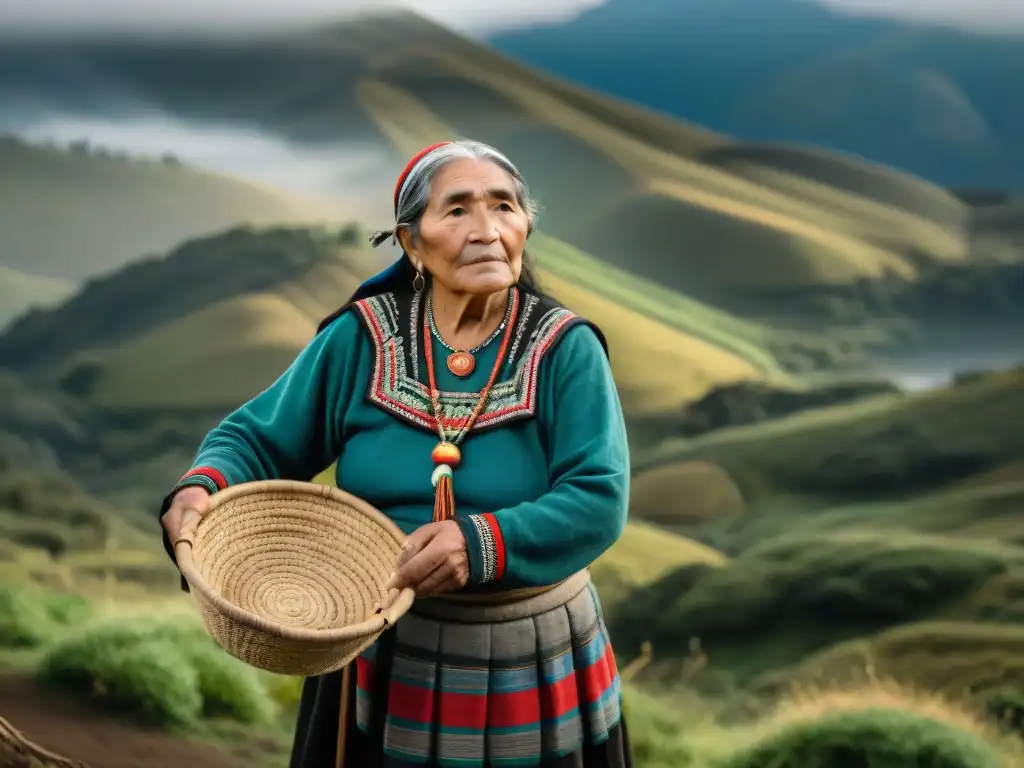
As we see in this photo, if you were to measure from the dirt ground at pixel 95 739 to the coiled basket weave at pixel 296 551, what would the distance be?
2.22m

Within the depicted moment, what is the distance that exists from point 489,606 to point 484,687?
0.14 metres

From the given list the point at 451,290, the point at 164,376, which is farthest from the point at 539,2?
the point at 451,290

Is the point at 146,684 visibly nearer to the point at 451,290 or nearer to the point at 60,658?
the point at 60,658

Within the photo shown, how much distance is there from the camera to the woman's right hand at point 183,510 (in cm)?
221

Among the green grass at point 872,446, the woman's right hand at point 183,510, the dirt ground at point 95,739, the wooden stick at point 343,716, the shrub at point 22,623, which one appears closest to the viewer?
the woman's right hand at point 183,510

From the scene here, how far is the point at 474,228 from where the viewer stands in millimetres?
2330

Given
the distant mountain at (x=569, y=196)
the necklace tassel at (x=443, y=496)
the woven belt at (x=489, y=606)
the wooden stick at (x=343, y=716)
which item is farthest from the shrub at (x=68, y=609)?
the necklace tassel at (x=443, y=496)

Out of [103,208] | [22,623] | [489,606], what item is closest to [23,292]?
[103,208]

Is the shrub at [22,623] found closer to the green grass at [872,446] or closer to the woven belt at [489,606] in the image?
the green grass at [872,446]

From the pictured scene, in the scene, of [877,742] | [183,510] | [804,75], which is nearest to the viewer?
[183,510]

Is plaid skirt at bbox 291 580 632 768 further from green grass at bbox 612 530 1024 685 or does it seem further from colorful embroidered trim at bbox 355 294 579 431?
green grass at bbox 612 530 1024 685

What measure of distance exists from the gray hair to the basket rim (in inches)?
18.8

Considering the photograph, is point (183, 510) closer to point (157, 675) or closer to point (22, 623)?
point (157, 675)

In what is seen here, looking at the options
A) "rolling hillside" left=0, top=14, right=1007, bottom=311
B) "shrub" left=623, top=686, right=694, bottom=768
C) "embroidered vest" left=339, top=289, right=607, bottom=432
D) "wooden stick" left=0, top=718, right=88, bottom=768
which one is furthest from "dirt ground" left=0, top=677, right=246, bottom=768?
"rolling hillside" left=0, top=14, right=1007, bottom=311
